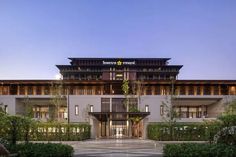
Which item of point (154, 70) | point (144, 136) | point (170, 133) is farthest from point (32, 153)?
point (154, 70)

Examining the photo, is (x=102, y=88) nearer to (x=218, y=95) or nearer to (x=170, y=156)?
(x=218, y=95)

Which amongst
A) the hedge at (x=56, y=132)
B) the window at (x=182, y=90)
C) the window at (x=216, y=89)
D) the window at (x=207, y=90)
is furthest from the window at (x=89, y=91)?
the hedge at (x=56, y=132)

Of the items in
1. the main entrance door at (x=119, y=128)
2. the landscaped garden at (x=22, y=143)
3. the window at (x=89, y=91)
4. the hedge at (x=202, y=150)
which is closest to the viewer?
the hedge at (x=202, y=150)

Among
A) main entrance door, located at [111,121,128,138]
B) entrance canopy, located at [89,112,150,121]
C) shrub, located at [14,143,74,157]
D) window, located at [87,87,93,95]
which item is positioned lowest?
main entrance door, located at [111,121,128,138]

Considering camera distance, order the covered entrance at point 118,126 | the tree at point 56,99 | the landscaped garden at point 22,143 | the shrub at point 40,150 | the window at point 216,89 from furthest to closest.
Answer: the window at point 216,89 → the tree at point 56,99 → the covered entrance at point 118,126 → the landscaped garden at point 22,143 → the shrub at point 40,150

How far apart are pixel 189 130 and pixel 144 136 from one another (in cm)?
969

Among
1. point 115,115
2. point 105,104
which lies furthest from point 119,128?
point 115,115

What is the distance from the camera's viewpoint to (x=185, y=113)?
81.1 meters

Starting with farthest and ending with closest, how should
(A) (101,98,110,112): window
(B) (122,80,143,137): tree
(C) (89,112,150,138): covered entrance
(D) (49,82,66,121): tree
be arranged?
(A) (101,98,110,112): window, (B) (122,80,143,137): tree, (D) (49,82,66,121): tree, (C) (89,112,150,138): covered entrance

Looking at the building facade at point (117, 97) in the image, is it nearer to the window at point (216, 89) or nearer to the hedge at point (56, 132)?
the window at point (216, 89)

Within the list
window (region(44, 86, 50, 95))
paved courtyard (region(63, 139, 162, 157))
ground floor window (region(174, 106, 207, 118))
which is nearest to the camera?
paved courtyard (region(63, 139, 162, 157))

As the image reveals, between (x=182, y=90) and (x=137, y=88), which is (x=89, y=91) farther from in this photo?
(x=182, y=90)

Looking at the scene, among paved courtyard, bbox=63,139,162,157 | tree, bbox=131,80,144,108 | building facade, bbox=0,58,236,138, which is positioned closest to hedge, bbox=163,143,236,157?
paved courtyard, bbox=63,139,162,157

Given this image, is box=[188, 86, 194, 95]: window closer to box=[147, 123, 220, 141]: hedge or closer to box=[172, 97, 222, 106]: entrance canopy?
box=[172, 97, 222, 106]: entrance canopy
